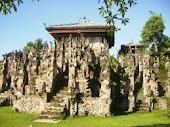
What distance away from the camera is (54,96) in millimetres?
26281

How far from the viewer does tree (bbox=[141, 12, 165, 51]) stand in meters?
57.8

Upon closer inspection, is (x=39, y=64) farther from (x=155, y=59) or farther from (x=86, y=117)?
(x=155, y=59)

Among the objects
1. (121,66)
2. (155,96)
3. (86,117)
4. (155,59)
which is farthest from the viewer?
(155,59)

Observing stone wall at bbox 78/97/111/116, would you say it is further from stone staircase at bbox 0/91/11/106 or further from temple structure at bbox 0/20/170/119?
stone staircase at bbox 0/91/11/106

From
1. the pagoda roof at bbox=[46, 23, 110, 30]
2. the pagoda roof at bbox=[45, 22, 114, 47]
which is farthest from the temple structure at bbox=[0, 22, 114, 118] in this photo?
the pagoda roof at bbox=[46, 23, 110, 30]

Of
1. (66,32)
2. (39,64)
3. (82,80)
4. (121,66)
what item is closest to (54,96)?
(82,80)

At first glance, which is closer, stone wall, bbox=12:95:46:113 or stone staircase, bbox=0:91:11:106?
stone wall, bbox=12:95:46:113

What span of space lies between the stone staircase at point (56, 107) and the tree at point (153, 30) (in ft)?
121

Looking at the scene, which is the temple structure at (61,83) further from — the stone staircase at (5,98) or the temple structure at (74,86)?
the stone staircase at (5,98)

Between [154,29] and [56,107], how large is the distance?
40.4m

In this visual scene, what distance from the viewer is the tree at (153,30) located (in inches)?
2276

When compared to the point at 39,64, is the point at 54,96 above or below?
below

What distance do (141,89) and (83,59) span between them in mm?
8649

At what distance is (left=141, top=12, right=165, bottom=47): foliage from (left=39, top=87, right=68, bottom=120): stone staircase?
37113 millimetres
